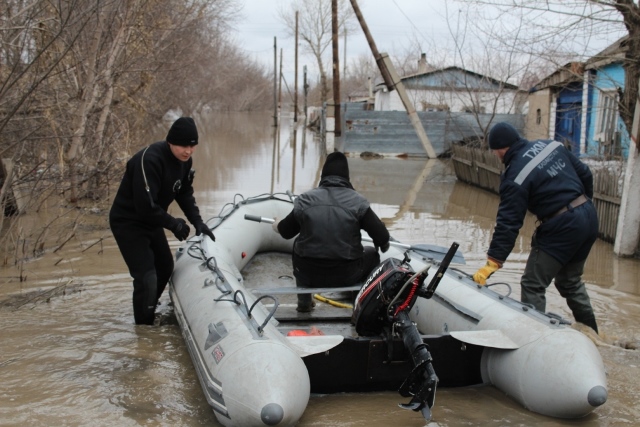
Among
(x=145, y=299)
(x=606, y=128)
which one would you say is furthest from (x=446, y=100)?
(x=145, y=299)

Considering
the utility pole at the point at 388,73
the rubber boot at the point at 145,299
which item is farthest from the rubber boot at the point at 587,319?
the utility pole at the point at 388,73

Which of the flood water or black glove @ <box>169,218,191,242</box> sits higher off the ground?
black glove @ <box>169,218,191,242</box>

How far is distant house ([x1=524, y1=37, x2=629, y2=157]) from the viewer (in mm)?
14852

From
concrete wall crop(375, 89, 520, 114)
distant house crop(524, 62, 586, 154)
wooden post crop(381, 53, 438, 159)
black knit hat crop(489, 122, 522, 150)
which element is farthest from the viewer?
concrete wall crop(375, 89, 520, 114)

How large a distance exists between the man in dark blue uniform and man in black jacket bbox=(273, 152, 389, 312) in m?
0.86

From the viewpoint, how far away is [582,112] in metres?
16.5

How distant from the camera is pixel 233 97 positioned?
7606 cm

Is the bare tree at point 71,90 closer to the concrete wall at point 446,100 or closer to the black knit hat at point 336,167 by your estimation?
the black knit hat at point 336,167

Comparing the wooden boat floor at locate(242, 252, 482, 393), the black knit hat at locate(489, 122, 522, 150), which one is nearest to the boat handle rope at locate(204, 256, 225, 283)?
the wooden boat floor at locate(242, 252, 482, 393)

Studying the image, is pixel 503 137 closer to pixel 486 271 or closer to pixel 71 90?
pixel 486 271

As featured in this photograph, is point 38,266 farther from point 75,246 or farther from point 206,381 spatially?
point 206,381

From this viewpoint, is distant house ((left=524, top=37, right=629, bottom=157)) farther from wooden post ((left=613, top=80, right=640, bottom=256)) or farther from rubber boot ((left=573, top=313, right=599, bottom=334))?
rubber boot ((left=573, top=313, right=599, bottom=334))

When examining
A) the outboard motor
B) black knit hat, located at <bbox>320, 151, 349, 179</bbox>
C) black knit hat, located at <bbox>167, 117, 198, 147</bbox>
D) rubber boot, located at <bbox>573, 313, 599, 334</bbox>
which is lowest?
rubber boot, located at <bbox>573, 313, 599, 334</bbox>

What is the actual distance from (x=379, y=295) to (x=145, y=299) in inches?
87.3
